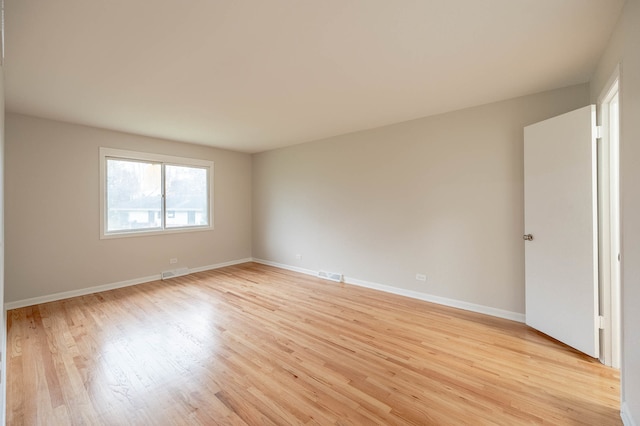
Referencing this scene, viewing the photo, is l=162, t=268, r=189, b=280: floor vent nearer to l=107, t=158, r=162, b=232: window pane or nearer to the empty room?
the empty room

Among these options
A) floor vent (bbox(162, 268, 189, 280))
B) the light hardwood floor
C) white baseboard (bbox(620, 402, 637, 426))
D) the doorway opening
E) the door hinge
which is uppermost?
the door hinge

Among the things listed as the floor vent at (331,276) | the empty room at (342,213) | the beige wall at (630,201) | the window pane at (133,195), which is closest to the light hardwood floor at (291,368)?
the empty room at (342,213)

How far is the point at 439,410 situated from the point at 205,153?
5441mm

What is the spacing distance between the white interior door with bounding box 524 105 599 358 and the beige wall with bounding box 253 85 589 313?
0.28 metres

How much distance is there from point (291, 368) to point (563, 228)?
2.76m

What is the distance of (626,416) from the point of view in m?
1.53

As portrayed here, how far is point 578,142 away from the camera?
91.4 inches

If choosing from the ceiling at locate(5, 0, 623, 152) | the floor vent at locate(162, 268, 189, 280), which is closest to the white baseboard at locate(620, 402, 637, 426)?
the ceiling at locate(5, 0, 623, 152)

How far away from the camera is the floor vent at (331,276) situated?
4.59 m

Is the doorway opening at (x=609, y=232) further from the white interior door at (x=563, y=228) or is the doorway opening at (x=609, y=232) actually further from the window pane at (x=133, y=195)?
the window pane at (x=133, y=195)

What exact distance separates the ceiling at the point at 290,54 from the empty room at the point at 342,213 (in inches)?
0.8

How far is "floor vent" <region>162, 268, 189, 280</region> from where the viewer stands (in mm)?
4746

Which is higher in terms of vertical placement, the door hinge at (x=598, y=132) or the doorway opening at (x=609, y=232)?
the door hinge at (x=598, y=132)

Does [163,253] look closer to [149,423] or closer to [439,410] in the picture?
[149,423]
